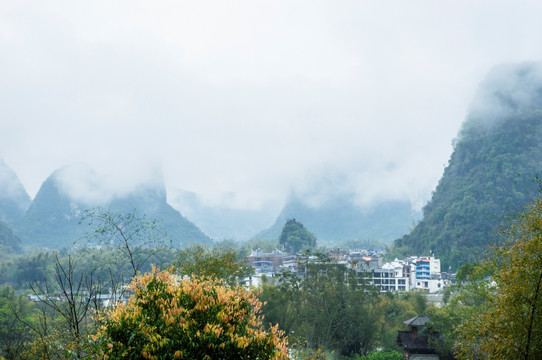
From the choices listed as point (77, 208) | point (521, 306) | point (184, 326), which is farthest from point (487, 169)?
point (77, 208)

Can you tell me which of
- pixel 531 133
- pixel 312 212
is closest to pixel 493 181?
pixel 531 133

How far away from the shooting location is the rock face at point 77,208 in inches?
3344

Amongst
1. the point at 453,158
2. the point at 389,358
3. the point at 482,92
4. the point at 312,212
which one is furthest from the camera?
the point at 312,212

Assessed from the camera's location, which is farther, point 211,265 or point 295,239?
point 295,239

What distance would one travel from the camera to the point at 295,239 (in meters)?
67.5

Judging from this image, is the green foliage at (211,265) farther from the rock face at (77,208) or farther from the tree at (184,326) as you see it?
the rock face at (77,208)

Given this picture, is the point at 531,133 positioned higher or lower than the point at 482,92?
lower

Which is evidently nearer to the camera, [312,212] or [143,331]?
[143,331]

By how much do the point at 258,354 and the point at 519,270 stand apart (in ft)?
10.9

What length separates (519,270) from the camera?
221 inches

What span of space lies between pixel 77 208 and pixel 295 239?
48.2 m

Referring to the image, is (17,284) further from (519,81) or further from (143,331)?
(519,81)

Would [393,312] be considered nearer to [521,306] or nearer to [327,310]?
[327,310]

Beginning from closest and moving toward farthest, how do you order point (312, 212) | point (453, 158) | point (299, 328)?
point (299, 328) → point (453, 158) → point (312, 212)
